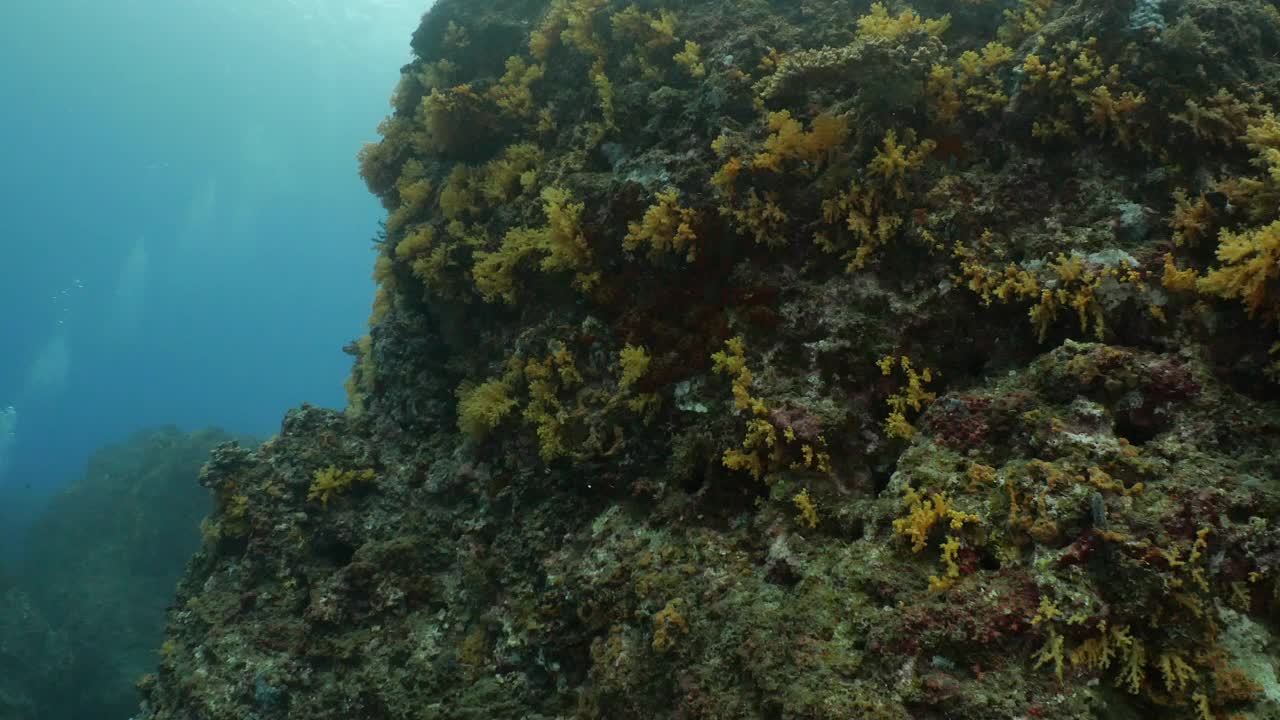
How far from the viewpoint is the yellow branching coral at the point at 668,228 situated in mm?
5590

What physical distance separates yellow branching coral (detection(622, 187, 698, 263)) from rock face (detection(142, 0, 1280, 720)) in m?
0.04

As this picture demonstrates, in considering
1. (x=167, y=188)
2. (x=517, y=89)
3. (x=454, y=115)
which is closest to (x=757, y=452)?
(x=517, y=89)

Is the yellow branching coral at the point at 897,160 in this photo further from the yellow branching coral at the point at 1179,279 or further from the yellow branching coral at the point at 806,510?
the yellow branching coral at the point at 806,510

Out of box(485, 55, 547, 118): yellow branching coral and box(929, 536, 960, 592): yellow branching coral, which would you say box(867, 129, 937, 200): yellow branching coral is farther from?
box(485, 55, 547, 118): yellow branching coral

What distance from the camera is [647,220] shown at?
18.5ft

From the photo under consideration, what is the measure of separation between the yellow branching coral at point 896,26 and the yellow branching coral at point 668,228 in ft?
6.56

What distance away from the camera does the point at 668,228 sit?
564 cm

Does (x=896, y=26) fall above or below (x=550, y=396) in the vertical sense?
above

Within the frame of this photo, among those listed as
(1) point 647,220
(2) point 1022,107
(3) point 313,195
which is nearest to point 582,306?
(1) point 647,220

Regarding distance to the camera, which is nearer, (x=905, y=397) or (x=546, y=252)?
(x=905, y=397)

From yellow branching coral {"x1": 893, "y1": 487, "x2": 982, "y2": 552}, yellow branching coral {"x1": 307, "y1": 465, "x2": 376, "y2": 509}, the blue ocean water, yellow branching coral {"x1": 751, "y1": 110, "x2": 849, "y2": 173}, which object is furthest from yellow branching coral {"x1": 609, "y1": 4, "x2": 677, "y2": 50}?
the blue ocean water

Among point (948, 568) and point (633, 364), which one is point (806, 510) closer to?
point (948, 568)

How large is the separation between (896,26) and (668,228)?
2.64 m

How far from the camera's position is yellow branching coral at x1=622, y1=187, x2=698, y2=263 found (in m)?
5.59
